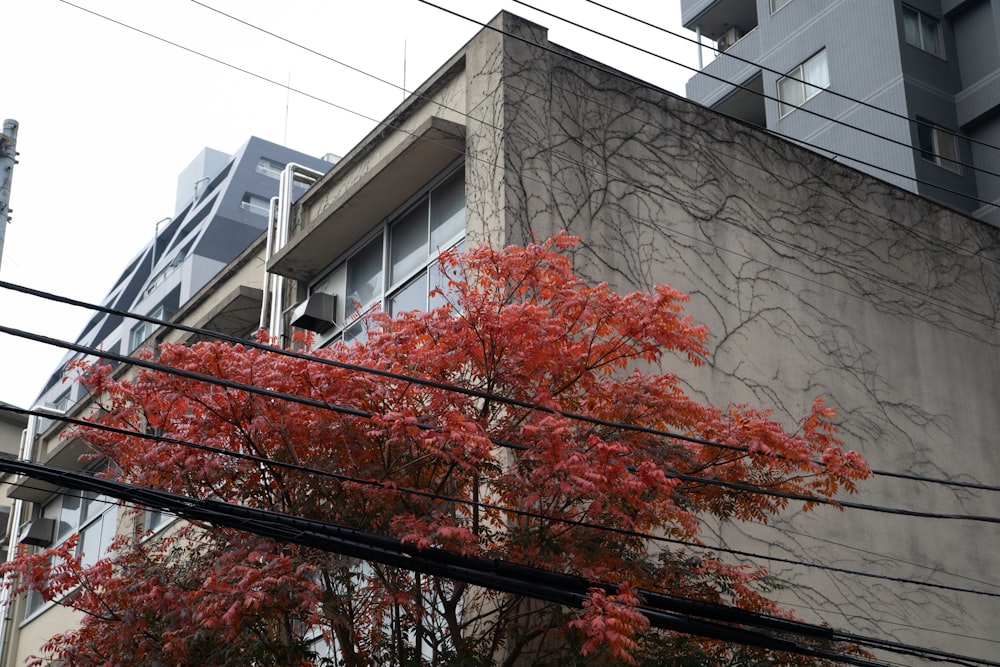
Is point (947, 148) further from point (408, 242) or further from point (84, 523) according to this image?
point (84, 523)

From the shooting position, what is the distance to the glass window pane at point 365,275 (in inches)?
788

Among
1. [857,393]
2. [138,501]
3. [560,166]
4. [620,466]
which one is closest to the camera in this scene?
[138,501]

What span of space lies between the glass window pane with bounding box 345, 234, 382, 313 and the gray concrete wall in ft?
9.42

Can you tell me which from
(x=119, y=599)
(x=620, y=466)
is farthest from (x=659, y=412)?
(x=119, y=599)

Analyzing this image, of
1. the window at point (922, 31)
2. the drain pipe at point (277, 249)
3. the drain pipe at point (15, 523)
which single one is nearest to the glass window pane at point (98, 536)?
the drain pipe at point (15, 523)

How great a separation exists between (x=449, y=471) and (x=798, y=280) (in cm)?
970

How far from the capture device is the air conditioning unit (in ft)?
141

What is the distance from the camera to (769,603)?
14742 mm

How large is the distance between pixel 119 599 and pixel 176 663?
1.21 meters

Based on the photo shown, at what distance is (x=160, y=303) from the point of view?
6938 centimetres

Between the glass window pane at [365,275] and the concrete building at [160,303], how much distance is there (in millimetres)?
3161

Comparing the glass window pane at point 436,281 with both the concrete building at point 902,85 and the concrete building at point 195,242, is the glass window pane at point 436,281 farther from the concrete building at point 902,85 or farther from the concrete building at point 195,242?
the concrete building at point 195,242

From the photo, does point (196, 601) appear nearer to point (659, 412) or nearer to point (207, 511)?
point (207, 511)

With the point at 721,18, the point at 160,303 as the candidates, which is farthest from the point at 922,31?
the point at 160,303
